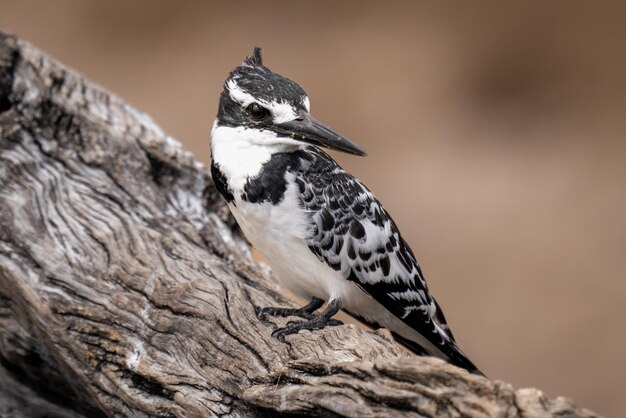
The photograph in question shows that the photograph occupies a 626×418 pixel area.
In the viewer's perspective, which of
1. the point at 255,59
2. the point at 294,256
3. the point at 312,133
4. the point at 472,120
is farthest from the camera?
the point at 472,120

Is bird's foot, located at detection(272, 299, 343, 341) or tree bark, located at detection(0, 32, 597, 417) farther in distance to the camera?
bird's foot, located at detection(272, 299, 343, 341)

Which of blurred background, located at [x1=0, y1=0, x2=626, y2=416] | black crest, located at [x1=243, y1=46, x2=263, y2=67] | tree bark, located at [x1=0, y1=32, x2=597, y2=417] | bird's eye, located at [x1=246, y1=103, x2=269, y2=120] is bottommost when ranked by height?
tree bark, located at [x1=0, y1=32, x2=597, y2=417]

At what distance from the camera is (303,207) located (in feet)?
6.86

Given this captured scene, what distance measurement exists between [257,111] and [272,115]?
0.04 meters

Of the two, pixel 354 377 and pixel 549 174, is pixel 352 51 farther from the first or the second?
pixel 354 377

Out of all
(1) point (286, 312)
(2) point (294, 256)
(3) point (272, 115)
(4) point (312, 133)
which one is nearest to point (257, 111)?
(3) point (272, 115)

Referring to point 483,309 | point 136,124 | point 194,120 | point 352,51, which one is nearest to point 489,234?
point 483,309

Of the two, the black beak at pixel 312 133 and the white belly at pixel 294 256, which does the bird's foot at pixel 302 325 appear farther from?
the black beak at pixel 312 133

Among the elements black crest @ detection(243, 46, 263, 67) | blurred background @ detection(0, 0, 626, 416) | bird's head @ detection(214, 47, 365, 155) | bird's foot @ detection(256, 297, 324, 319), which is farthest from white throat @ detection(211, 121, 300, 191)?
blurred background @ detection(0, 0, 626, 416)

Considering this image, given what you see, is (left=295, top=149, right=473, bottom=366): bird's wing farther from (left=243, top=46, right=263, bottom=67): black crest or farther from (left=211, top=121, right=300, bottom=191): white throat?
(left=243, top=46, right=263, bottom=67): black crest

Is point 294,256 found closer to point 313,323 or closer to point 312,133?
point 313,323

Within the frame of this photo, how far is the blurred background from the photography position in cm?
409

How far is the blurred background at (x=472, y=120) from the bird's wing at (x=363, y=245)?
192cm

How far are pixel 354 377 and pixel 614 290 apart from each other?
2827 millimetres
